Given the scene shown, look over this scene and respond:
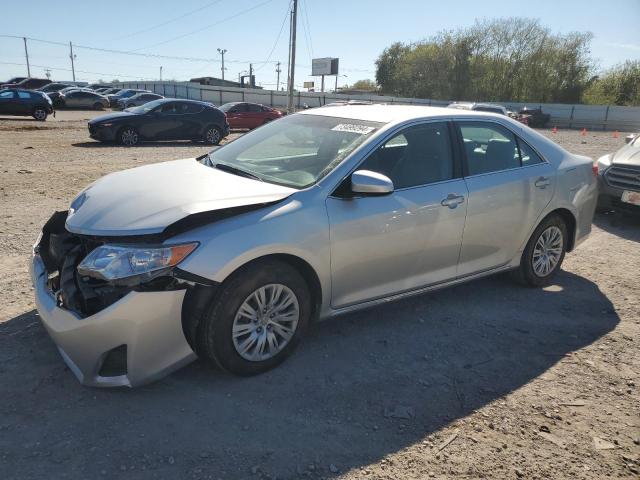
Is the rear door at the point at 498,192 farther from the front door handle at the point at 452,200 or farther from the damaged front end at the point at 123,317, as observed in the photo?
the damaged front end at the point at 123,317

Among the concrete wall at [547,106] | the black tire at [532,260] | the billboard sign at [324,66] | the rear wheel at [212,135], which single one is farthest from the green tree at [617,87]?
the black tire at [532,260]

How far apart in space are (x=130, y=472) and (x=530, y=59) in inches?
2861

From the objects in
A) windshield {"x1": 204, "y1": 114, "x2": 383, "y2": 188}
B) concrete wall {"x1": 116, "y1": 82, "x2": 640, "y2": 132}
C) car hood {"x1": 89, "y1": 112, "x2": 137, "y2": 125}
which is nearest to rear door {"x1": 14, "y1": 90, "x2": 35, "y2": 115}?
car hood {"x1": 89, "y1": 112, "x2": 137, "y2": 125}

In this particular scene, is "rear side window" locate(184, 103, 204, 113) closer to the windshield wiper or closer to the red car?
the red car

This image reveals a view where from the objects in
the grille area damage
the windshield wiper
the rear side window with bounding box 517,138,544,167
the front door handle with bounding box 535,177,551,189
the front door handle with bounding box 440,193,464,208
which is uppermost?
→ the rear side window with bounding box 517,138,544,167

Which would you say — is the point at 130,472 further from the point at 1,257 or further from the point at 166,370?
the point at 1,257

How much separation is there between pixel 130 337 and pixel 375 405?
1.47 metres

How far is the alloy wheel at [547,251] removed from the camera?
482 cm

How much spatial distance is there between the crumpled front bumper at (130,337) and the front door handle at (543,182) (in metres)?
3.37

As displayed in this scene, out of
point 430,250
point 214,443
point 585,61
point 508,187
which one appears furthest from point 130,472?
point 585,61

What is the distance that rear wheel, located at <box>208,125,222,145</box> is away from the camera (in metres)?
17.2

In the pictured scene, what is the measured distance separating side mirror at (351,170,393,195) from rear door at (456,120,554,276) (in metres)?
1.06

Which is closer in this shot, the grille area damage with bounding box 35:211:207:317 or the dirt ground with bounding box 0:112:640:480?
the dirt ground with bounding box 0:112:640:480

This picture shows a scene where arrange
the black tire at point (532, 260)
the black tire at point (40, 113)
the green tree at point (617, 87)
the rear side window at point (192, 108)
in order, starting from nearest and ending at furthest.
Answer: the black tire at point (532, 260) < the rear side window at point (192, 108) < the black tire at point (40, 113) < the green tree at point (617, 87)
